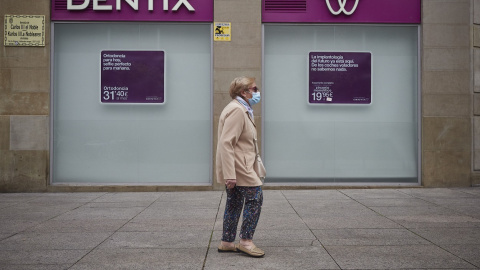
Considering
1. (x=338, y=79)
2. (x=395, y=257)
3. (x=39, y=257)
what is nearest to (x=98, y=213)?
(x=39, y=257)

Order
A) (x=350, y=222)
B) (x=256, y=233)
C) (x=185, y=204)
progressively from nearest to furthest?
1. (x=256, y=233)
2. (x=350, y=222)
3. (x=185, y=204)

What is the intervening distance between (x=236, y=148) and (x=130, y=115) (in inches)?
230

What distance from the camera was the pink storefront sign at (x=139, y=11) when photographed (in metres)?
10.0

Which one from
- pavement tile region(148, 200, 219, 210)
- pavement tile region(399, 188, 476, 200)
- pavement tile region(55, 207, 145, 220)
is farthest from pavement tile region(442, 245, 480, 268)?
pavement tile region(55, 207, 145, 220)

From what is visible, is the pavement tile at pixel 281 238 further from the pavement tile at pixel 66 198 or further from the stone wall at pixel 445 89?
the stone wall at pixel 445 89

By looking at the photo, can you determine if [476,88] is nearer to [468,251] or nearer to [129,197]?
[468,251]

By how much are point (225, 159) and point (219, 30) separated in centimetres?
593

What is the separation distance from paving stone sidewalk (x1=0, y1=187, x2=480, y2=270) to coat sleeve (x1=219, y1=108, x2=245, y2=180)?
91 cm

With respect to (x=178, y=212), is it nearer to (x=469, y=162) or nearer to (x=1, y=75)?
(x=1, y=75)

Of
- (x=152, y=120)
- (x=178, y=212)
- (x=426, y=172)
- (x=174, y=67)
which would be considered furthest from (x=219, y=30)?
(x=426, y=172)

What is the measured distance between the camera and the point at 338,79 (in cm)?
1020

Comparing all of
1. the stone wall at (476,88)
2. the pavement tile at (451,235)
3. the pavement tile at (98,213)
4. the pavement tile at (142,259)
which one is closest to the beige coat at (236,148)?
the pavement tile at (142,259)

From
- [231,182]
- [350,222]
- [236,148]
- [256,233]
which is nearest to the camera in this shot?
[231,182]

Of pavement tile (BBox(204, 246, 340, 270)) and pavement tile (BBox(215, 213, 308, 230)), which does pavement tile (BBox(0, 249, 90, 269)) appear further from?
pavement tile (BBox(215, 213, 308, 230))
